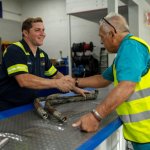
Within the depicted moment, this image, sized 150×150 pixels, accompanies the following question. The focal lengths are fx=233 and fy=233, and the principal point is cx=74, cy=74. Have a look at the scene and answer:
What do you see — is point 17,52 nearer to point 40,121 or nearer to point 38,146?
point 40,121

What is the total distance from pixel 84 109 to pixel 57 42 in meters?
7.59

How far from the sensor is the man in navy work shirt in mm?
1815

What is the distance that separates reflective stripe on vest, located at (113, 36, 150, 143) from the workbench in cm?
10

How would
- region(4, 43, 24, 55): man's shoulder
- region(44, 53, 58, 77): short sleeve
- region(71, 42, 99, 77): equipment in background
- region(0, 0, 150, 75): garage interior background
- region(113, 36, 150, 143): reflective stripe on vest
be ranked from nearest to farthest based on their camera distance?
region(113, 36, 150, 143): reflective stripe on vest, region(4, 43, 24, 55): man's shoulder, region(44, 53, 58, 77): short sleeve, region(71, 42, 99, 77): equipment in background, region(0, 0, 150, 75): garage interior background

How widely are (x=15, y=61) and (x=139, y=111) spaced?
40.7 inches

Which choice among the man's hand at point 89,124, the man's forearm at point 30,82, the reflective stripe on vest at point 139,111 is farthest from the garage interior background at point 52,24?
the man's hand at point 89,124

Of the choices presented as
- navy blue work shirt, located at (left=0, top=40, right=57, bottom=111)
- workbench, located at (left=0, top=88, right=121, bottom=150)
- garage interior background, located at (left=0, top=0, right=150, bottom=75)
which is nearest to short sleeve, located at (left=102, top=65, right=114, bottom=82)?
workbench, located at (left=0, top=88, right=121, bottom=150)

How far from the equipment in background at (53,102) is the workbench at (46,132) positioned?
1.4 inches

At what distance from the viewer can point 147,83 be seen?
55.0 inches

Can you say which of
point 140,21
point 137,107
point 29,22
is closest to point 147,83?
point 137,107

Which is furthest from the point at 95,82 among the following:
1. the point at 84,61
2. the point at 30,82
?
the point at 84,61

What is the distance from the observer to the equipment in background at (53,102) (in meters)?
1.51

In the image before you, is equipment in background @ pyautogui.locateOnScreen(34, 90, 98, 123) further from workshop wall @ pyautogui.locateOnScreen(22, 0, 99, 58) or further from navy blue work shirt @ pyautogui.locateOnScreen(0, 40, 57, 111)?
workshop wall @ pyautogui.locateOnScreen(22, 0, 99, 58)

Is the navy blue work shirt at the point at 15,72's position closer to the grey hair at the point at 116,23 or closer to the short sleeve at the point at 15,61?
the short sleeve at the point at 15,61
